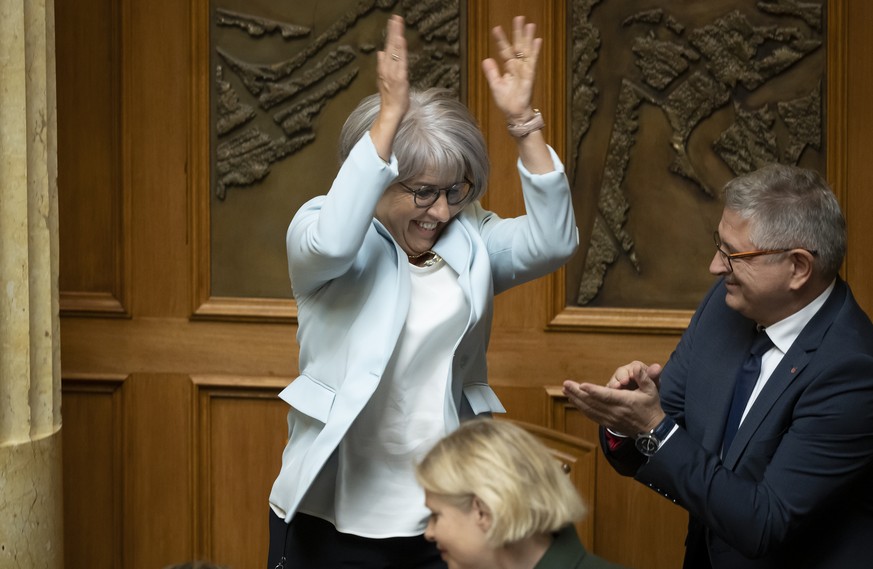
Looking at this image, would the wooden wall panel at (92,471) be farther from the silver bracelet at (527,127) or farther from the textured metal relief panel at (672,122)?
the silver bracelet at (527,127)

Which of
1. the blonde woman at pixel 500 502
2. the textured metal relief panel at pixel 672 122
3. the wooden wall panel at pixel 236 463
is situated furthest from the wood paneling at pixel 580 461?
the blonde woman at pixel 500 502

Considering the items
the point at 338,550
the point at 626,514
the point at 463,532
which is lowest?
the point at 626,514

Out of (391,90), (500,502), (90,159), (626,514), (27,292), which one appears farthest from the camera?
(90,159)

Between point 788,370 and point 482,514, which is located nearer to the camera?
point 482,514

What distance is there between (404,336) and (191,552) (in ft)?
6.69

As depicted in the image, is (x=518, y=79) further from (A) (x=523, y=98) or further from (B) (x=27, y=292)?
(B) (x=27, y=292)

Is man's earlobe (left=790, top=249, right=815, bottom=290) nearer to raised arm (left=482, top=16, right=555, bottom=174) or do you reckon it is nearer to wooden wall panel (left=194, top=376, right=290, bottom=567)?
raised arm (left=482, top=16, right=555, bottom=174)

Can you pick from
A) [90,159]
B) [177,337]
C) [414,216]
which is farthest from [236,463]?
[414,216]

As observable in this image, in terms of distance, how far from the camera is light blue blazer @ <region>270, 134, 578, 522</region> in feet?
6.12

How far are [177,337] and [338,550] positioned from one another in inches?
70.5

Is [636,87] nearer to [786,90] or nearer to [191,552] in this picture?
[786,90]

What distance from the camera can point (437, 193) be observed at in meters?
2.03

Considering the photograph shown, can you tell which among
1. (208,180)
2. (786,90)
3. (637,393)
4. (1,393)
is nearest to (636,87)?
(786,90)

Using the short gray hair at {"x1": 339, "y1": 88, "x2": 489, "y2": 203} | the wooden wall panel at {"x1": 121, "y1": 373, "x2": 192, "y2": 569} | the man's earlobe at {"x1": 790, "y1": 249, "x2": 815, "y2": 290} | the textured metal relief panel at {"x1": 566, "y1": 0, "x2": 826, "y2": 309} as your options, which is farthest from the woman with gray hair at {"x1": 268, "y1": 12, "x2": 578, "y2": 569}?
the wooden wall panel at {"x1": 121, "y1": 373, "x2": 192, "y2": 569}
